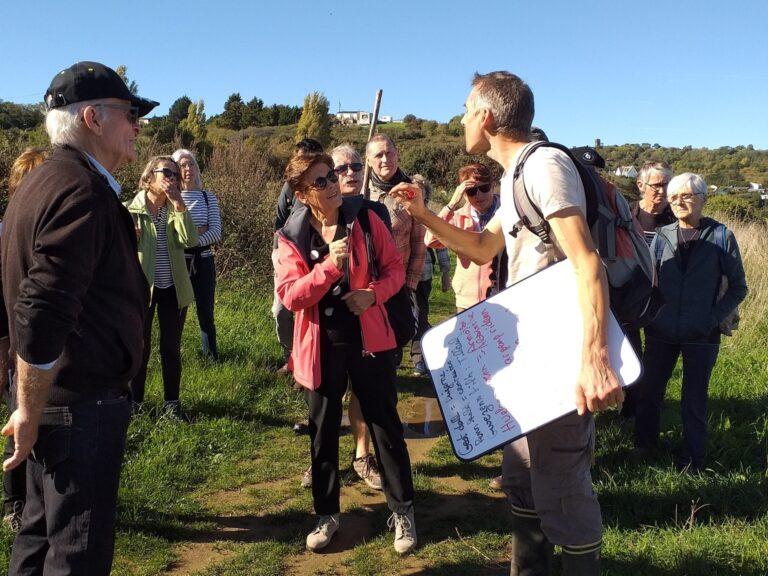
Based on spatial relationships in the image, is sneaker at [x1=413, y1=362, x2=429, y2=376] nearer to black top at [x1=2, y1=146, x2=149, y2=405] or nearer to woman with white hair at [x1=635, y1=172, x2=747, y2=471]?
woman with white hair at [x1=635, y1=172, x2=747, y2=471]

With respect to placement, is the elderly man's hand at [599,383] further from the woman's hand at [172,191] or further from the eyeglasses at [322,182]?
the woman's hand at [172,191]

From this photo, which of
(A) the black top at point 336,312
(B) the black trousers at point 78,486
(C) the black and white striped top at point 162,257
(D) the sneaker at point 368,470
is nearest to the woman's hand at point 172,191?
(C) the black and white striped top at point 162,257

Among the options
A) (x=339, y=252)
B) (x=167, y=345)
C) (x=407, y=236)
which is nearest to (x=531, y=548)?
(x=339, y=252)

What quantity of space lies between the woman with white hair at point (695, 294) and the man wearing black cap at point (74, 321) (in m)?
3.52

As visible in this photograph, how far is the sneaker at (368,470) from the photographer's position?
422 cm

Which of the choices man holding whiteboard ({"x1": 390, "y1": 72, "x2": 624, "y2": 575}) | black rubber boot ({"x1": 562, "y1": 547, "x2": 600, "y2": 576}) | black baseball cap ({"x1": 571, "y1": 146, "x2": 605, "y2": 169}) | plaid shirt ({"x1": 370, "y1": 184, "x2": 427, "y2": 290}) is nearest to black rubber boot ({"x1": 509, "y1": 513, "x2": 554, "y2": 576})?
man holding whiteboard ({"x1": 390, "y1": 72, "x2": 624, "y2": 575})

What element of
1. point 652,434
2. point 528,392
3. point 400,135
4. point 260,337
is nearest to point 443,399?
point 528,392

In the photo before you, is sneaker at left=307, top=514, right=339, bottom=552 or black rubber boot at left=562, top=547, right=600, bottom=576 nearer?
black rubber boot at left=562, top=547, right=600, bottom=576

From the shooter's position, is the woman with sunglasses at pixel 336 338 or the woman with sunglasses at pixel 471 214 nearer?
the woman with sunglasses at pixel 336 338

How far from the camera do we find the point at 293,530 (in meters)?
3.71

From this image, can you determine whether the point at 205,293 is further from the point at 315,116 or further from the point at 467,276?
the point at 315,116

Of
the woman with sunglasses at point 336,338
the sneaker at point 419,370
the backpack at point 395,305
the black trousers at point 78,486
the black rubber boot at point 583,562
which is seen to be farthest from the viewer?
the sneaker at point 419,370

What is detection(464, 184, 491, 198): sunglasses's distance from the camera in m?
5.15

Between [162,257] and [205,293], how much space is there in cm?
116
